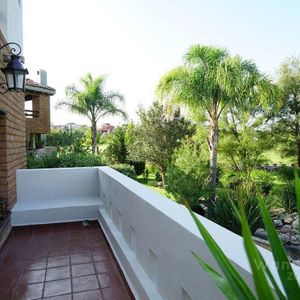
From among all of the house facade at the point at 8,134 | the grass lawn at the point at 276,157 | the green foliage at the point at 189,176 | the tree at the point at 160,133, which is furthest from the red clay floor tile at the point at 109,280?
the grass lawn at the point at 276,157

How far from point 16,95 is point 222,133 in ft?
40.8

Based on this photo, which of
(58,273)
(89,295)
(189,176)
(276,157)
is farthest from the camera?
(276,157)

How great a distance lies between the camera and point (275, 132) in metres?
15.1

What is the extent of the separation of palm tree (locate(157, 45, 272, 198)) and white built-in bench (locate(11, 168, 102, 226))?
5.68 metres

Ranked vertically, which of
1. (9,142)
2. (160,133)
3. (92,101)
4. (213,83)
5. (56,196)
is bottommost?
(56,196)

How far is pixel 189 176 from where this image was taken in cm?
1077

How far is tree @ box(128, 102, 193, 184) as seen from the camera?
1678 centimetres

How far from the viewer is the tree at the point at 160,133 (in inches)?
661

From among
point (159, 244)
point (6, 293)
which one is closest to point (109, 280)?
point (6, 293)

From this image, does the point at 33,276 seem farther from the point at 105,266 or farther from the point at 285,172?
the point at 285,172

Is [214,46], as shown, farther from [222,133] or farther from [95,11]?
[222,133]

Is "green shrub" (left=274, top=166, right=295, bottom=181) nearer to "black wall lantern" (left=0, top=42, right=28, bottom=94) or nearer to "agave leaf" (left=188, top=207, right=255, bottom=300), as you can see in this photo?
"black wall lantern" (left=0, top=42, right=28, bottom=94)

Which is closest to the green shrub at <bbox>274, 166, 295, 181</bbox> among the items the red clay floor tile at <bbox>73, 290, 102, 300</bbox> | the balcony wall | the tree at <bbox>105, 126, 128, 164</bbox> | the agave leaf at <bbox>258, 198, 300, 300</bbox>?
the tree at <bbox>105, 126, 128, 164</bbox>

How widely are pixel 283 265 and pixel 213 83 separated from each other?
10566 mm
